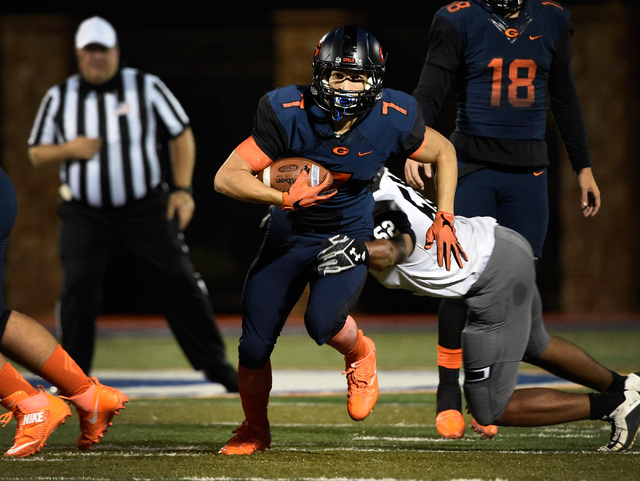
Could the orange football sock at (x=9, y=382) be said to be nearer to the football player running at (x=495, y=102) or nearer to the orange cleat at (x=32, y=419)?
the orange cleat at (x=32, y=419)

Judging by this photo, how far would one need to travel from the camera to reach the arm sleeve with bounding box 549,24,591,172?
4484mm

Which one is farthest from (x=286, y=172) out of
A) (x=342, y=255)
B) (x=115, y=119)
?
(x=115, y=119)

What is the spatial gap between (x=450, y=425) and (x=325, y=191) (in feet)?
3.45

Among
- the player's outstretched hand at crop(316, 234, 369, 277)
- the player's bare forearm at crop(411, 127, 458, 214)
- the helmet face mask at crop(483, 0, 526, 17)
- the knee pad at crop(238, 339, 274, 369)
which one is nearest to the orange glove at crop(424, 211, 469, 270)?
the player's bare forearm at crop(411, 127, 458, 214)

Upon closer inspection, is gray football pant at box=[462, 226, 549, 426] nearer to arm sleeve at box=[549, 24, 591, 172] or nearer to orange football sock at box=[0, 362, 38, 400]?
arm sleeve at box=[549, 24, 591, 172]

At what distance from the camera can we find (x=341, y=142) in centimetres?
389

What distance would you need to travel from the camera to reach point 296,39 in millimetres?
10164

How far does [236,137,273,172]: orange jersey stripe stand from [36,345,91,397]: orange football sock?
937 millimetres

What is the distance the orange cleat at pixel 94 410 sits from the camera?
3924 mm

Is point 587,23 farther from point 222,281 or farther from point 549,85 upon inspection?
point 549,85

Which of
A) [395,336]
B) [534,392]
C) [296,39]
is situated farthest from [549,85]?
[296,39]

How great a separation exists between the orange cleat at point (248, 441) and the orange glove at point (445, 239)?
888 millimetres

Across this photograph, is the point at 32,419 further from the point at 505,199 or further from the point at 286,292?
the point at 505,199

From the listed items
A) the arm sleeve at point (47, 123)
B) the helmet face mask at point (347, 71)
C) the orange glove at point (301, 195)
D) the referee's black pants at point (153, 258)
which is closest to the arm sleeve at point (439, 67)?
the helmet face mask at point (347, 71)
